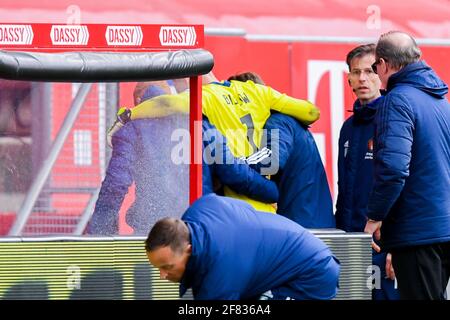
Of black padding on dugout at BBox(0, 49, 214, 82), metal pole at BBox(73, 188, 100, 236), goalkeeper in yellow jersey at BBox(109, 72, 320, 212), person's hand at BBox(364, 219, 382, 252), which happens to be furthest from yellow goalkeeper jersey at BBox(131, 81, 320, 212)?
person's hand at BBox(364, 219, 382, 252)

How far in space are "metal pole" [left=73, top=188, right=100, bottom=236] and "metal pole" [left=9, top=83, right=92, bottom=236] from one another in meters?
0.26

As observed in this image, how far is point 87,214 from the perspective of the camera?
6.46 meters

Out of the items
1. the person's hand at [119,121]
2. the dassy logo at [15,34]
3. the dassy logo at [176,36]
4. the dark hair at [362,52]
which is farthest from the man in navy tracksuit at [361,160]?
the dassy logo at [15,34]

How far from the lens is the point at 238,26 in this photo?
9.73 metres

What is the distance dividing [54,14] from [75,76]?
3167mm

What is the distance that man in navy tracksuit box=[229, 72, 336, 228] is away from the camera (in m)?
6.61

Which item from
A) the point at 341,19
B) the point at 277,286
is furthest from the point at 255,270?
the point at 341,19

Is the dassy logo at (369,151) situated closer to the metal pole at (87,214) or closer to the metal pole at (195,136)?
the metal pole at (195,136)

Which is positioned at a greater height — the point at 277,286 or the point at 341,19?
the point at 341,19

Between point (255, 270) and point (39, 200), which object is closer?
point (255, 270)

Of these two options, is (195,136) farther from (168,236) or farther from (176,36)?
(168,236)

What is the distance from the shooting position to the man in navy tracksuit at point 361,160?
6.62 meters

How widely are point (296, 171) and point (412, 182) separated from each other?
901 millimetres

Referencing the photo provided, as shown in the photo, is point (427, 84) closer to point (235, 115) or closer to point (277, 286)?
point (235, 115)
